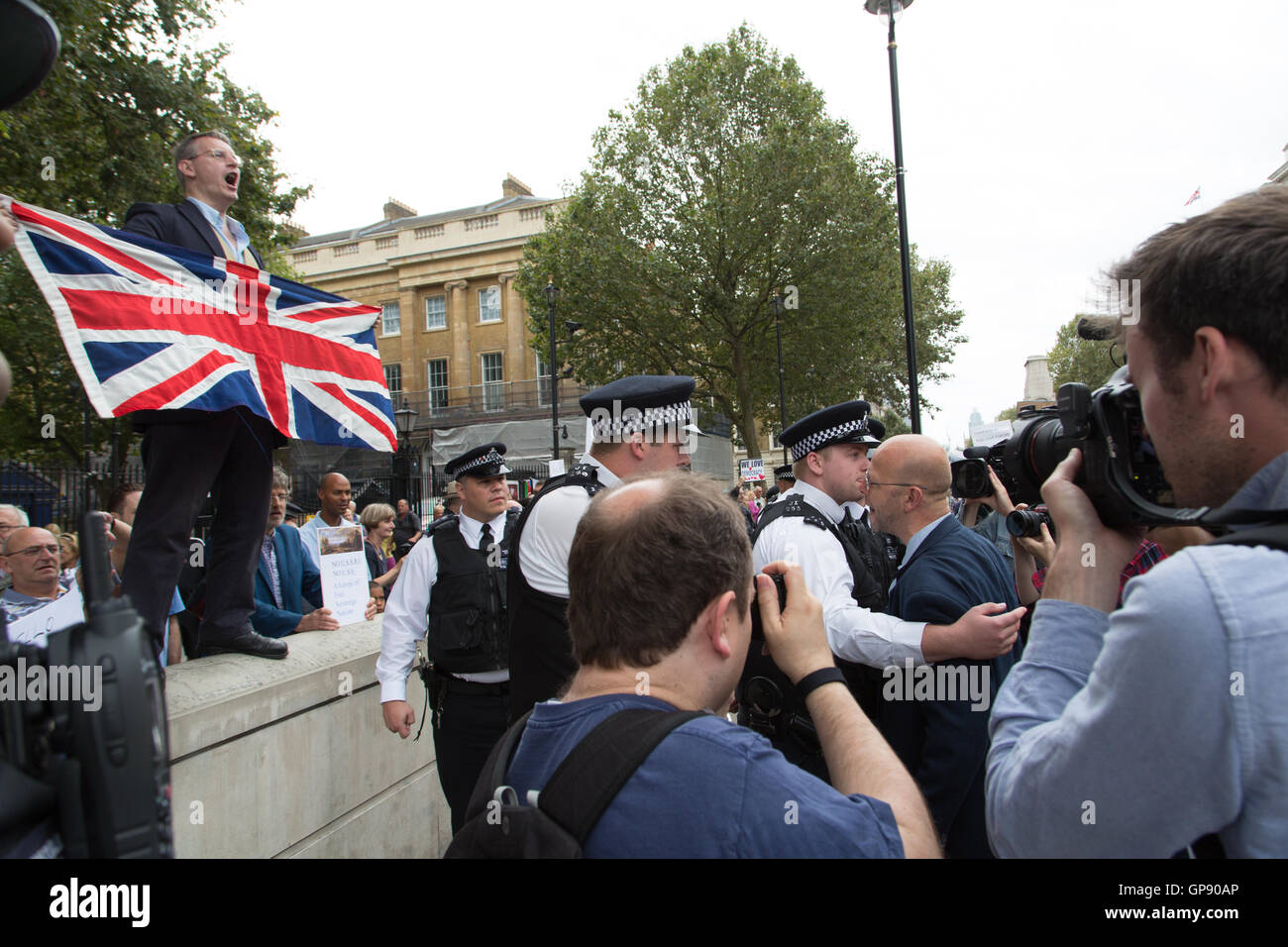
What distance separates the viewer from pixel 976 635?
258 cm

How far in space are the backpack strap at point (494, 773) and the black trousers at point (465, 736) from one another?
196cm

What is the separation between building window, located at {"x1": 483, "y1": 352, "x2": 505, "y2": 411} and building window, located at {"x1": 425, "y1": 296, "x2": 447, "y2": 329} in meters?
3.37

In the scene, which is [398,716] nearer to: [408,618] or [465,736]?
[465,736]

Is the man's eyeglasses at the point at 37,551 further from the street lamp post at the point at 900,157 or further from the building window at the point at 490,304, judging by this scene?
the building window at the point at 490,304

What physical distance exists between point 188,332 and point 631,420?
171cm

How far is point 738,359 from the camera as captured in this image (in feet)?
85.3

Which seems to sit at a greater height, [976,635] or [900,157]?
[900,157]

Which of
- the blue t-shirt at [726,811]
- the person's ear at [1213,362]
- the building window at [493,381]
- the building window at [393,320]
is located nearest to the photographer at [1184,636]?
the person's ear at [1213,362]

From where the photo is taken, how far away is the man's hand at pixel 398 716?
3.24m

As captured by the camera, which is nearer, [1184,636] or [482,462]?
[1184,636]

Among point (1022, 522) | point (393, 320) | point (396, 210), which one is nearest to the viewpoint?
point (1022, 522)

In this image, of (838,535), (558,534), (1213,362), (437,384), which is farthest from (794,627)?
(437,384)

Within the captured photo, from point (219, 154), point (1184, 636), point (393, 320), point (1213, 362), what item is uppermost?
point (393, 320)

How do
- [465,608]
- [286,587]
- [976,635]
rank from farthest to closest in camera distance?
[286,587] < [465,608] < [976,635]
